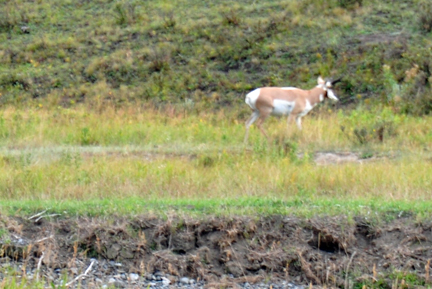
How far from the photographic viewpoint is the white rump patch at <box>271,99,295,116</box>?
1546 cm

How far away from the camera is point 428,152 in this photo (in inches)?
482

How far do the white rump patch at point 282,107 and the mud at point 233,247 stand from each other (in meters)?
7.89

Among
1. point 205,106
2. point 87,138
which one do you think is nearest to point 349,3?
point 205,106

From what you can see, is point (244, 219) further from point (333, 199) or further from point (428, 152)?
point (428, 152)

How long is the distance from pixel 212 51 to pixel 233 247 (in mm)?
19200

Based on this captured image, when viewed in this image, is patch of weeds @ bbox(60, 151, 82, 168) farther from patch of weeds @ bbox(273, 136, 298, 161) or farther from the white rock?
the white rock

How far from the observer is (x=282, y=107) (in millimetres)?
15578

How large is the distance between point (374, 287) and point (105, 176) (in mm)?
4572

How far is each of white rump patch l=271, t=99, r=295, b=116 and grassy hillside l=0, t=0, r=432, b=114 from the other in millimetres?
5006

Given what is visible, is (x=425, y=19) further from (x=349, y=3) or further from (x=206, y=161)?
(x=206, y=161)

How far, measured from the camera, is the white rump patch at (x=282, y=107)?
15.5 meters

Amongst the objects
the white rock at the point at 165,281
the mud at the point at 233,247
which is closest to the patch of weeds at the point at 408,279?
the mud at the point at 233,247

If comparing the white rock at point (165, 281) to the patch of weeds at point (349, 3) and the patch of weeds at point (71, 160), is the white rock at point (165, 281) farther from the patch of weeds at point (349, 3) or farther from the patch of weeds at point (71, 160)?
the patch of weeds at point (349, 3)

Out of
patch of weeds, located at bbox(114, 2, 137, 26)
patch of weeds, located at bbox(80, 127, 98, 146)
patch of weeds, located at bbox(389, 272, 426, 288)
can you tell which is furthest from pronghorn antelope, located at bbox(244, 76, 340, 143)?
patch of weeds, located at bbox(114, 2, 137, 26)
